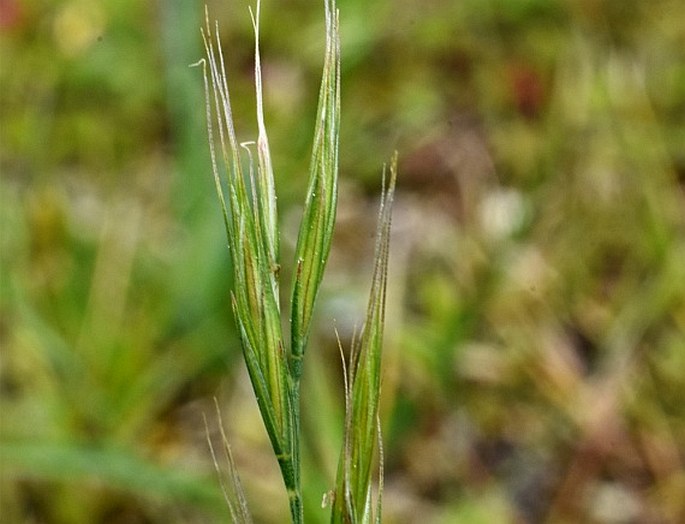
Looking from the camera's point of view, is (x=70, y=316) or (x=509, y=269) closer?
(x=70, y=316)

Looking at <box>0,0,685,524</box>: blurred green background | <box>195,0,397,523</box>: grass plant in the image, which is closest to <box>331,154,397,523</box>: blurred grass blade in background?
<box>195,0,397,523</box>: grass plant

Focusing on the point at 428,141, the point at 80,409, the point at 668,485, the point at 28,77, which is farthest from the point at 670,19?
the point at 80,409

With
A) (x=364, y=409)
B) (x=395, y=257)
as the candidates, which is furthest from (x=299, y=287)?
(x=395, y=257)

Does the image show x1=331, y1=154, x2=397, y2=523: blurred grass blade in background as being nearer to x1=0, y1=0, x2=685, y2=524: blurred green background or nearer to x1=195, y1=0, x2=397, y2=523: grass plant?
x1=195, y1=0, x2=397, y2=523: grass plant

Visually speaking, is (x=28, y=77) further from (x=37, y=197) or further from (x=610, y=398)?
(x=610, y=398)

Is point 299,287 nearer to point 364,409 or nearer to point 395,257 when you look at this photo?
point 364,409

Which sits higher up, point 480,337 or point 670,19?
point 670,19
